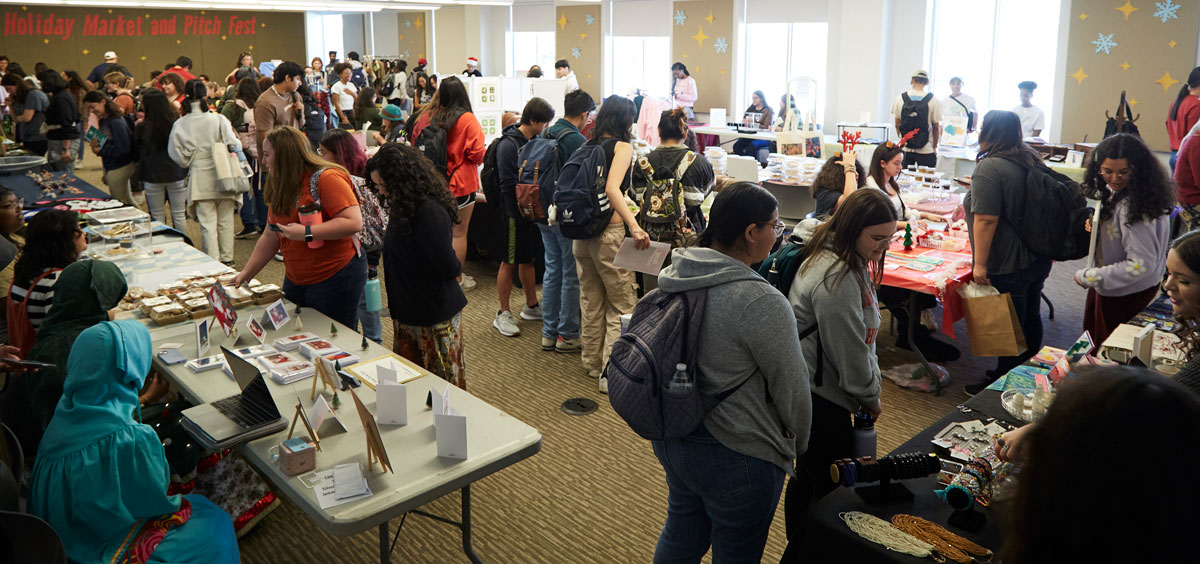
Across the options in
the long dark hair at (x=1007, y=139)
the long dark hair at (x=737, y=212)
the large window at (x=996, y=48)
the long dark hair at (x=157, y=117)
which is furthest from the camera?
the large window at (x=996, y=48)

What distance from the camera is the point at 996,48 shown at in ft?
36.9

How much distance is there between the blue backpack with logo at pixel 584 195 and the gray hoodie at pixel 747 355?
2.12 meters

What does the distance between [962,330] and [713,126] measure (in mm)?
6871

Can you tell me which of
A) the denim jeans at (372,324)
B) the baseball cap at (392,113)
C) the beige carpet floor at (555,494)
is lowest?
the beige carpet floor at (555,494)

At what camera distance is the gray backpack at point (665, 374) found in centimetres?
193

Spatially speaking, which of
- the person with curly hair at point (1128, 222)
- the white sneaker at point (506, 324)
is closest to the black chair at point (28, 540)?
the white sneaker at point (506, 324)

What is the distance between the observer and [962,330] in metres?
5.29

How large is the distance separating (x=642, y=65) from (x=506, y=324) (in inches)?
454

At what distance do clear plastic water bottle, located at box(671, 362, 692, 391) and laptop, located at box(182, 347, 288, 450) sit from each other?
47.6 inches

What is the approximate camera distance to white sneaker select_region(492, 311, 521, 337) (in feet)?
17.3

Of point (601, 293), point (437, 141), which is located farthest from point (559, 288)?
point (437, 141)

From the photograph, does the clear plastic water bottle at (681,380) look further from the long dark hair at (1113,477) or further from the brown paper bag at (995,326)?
the brown paper bag at (995,326)

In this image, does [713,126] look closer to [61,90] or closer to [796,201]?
[796,201]

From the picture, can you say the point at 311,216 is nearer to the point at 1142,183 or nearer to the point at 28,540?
the point at 28,540
